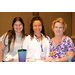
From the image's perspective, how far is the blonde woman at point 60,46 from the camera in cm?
126

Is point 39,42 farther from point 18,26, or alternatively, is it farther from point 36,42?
point 18,26

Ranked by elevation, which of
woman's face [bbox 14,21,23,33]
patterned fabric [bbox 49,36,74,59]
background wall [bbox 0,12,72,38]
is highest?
background wall [bbox 0,12,72,38]

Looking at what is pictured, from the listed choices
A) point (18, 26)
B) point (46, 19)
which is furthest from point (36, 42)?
point (46, 19)

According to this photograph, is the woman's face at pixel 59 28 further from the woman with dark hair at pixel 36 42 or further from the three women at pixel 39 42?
the woman with dark hair at pixel 36 42

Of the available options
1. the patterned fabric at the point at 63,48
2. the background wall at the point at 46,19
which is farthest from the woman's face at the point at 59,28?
the background wall at the point at 46,19

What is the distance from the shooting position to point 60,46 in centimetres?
133

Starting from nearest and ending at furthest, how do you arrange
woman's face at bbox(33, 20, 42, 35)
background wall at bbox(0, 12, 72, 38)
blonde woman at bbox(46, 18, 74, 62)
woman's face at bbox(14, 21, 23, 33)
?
blonde woman at bbox(46, 18, 74, 62) → woman's face at bbox(33, 20, 42, 35) → woman's face at bbox(14, 21, 23, 33) → background wall at bbox(0, 12, 72, 38)

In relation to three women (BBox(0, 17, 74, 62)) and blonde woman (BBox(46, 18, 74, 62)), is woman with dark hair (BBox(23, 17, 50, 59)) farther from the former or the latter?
blonde woman (BBox(46, 18, 74, 62))

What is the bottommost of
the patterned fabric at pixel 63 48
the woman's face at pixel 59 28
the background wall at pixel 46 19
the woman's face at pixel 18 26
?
the patterned fabric at pixel 63 48

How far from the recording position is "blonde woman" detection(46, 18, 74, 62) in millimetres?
1258

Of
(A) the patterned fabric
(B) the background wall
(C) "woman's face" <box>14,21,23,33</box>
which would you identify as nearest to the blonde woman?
(A) the patterned fabric
